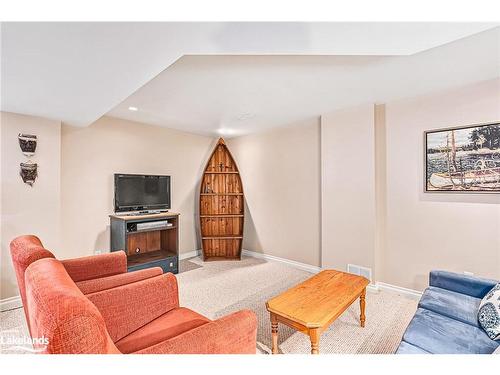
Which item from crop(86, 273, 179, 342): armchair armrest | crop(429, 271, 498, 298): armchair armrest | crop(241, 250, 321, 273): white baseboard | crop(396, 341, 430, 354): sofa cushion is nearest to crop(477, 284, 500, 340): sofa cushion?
crop(429, 271, 498, 298): armchair armrest

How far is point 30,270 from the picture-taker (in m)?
1.06

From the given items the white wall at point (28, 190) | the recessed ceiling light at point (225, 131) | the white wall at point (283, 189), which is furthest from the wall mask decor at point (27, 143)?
the white wall at point (283, 189)

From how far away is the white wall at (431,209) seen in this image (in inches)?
87.4

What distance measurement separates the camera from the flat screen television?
3309 mm

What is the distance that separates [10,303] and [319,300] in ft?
10.1

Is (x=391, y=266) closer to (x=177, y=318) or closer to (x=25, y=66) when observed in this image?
(x=177, y=318)

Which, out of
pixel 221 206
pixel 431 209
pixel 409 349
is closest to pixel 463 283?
pixel 431 209

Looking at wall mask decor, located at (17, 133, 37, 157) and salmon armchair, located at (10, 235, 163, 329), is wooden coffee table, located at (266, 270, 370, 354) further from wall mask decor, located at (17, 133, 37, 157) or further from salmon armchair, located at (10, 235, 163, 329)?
wall mask decor, located at (17, 133, 37, 157)

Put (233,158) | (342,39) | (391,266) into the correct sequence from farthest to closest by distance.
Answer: (233,158), (391,266), (342,39)

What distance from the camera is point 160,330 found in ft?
4.45

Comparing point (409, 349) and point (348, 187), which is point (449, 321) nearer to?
point (409, 349)

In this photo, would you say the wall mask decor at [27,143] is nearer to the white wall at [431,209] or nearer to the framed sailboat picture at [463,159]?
the white wall at [431,209]
